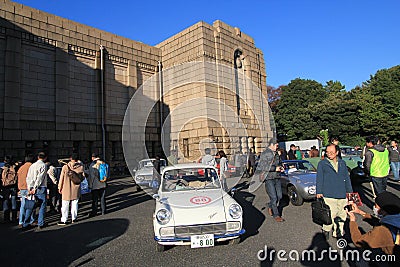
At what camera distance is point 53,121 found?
1786 cm

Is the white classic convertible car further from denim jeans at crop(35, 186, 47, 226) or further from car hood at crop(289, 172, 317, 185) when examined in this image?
car hood at crop(289, 172, 317, 185)

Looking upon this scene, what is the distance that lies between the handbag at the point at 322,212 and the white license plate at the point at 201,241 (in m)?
1.95

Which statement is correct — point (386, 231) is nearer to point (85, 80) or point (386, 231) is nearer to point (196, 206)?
point (196, 206)

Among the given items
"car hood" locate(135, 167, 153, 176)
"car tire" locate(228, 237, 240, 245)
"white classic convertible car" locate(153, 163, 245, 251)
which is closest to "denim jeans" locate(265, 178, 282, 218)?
A: "white classic convertible car" locate(153, 163, 245, 251)

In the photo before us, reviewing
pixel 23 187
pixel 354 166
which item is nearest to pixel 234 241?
pixel 23 187

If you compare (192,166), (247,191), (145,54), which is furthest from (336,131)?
(192,166)

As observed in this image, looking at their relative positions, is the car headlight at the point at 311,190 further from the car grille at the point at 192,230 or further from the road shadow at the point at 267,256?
the car grille at the point at 192,230

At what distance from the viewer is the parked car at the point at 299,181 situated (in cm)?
777

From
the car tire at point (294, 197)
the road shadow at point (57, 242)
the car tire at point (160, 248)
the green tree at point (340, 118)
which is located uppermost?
the green tree at point (340, 118)

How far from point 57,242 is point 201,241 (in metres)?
3.28

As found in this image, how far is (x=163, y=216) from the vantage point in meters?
4.57

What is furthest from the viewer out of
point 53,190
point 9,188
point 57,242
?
point 53,190

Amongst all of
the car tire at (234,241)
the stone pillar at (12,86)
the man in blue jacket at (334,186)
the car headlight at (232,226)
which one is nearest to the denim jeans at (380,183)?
the man in blue jacket at (334,186)

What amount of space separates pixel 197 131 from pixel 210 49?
6685 mm
